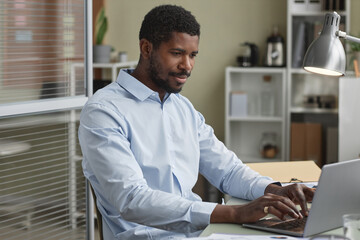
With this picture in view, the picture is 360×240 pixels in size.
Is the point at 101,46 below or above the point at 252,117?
above

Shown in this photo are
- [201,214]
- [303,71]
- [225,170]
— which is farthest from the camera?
[303,71]

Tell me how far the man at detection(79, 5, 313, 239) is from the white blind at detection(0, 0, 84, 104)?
0.64 meters

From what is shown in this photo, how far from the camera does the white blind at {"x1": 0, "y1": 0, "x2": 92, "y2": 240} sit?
2.39m

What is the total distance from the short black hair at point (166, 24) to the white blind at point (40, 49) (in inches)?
28.1

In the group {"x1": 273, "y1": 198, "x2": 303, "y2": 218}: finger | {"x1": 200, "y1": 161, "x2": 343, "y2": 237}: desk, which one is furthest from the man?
{"x1": 200, "y1": 161, "x2": 343, "y2": 237}: desk

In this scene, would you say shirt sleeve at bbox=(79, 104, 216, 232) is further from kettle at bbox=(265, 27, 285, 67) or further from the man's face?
kettle at bbox=(265, 27, 285, 67)

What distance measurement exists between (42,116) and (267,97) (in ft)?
9.11

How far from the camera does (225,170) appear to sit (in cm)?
212

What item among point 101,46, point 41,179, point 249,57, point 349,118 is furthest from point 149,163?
point 249,57

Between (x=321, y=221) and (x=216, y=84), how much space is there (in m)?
3.74

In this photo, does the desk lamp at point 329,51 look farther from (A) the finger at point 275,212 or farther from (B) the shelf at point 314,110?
(B) the shelf at point 314,110

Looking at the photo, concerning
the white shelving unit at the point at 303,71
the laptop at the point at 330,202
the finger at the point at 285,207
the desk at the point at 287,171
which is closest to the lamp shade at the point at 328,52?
the laptop at the point at 330,202

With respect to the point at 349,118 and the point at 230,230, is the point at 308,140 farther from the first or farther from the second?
the point at 230,230

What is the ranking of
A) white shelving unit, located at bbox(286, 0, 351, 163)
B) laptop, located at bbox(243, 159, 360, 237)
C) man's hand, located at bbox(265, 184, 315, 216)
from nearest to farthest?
1. laptop, located at bbox(243, 159, 360, 237)
2. man's hand, located at bbox(265, 184, 315, 216)
3. white shelving unit, located at bbox(286, 0, 351, 163)
